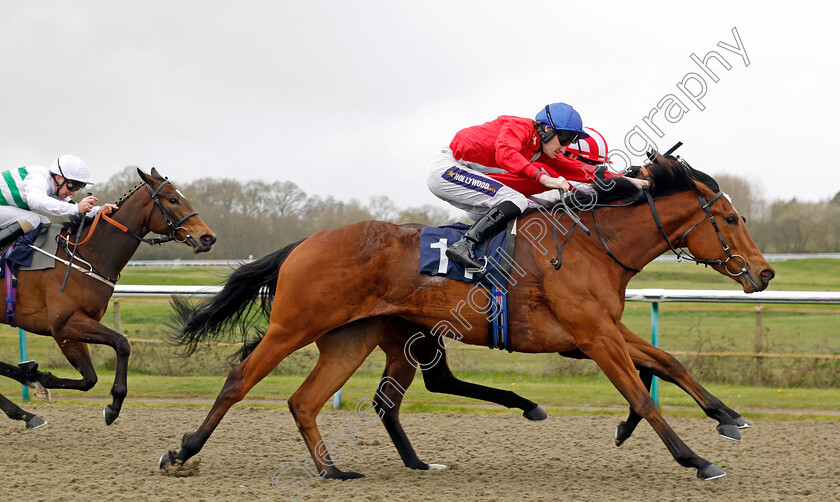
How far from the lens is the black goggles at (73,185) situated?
6068 mm

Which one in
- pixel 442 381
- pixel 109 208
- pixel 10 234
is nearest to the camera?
pixel 442 381

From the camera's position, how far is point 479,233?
455 cm

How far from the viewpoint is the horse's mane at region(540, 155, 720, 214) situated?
15.3 feet

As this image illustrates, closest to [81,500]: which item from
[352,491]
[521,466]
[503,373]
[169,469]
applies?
[169,469]

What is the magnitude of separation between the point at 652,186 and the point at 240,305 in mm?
2715

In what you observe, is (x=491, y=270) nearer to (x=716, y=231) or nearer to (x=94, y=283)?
(x=716, y=231)

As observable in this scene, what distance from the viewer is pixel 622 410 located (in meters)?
7.20

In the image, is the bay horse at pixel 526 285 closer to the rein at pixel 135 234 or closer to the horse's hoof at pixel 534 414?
the horse's hoof at pixel 534 414

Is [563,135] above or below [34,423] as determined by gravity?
above

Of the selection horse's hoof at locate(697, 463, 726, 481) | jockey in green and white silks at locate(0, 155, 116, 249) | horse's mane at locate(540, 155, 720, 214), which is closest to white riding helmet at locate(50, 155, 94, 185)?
jockey in green and white silks at locate(0, 155, 116, 249)

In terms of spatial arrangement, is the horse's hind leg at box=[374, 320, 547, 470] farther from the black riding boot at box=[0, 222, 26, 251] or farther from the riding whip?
the black riding boot at box=[0, 222, 26, 251]

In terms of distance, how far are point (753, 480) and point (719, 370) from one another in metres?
4.31

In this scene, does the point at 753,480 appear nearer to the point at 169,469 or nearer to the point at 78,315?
the point at 169,469

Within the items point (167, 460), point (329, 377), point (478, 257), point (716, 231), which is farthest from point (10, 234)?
point (716, 231)
